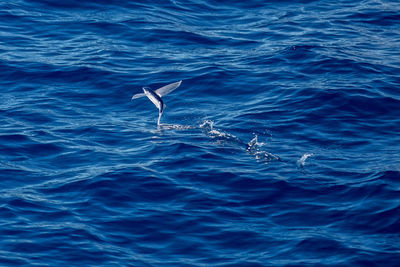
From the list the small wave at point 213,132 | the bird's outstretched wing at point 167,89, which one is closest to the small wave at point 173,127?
the small wave at point 213,132

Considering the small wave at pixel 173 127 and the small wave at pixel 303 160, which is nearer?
the small wave at pixel 303 160

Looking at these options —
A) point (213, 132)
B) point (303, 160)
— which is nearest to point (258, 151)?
point (303, 160)

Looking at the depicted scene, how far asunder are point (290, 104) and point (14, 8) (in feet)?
Result: 31.7

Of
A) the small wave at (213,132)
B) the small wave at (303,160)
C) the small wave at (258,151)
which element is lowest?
the small wave at (303,160)

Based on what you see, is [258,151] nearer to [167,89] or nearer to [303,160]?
[303,160]

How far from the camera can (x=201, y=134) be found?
1523 cm

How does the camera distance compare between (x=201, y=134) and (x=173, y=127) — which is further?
(x=173, y=127)

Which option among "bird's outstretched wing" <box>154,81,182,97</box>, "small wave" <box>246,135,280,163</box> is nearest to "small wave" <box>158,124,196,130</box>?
"bird's outstretched wing" <box>154,81,182,97</box>

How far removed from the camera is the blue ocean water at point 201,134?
11.4 m

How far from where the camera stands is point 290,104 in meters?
16.5

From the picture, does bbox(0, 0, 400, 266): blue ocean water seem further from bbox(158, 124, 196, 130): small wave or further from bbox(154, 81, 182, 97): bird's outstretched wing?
bbox(154, 81, 182, 97): bird's outstretched wing

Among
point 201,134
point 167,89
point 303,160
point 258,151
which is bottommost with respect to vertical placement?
point 303,160

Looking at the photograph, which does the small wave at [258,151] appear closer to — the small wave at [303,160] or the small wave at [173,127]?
the small wave at [303,160]

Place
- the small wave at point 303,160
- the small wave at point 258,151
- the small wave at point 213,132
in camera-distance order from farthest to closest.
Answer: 1. the small wave at point 213,132
2. the small wave at point 258,151
3. the small wave at point 303,160
